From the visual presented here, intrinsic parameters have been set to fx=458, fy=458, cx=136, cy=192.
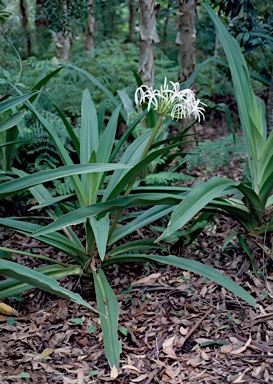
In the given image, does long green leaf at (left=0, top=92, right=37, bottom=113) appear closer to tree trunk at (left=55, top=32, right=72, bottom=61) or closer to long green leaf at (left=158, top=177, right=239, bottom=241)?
long green leaf at (left=158, top=177, right=239, bottom=241)

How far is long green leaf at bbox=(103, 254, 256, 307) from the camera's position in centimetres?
196

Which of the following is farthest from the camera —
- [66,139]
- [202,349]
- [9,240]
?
[66,139]

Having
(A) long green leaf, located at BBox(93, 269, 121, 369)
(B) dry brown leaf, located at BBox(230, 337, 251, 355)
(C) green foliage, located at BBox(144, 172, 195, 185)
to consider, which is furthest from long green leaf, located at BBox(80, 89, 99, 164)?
(B) dry brown leaf, located at BBox(230, 337, 251, 355)

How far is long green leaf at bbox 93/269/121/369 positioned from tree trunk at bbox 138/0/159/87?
1.73 metres

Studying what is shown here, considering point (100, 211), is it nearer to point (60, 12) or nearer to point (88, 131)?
point (88, 131)

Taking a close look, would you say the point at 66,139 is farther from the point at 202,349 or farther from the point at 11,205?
the point at 202,349

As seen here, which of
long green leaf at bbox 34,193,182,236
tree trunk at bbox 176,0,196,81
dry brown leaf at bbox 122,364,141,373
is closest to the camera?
dry brown leaf at bbox 122,364,141,373

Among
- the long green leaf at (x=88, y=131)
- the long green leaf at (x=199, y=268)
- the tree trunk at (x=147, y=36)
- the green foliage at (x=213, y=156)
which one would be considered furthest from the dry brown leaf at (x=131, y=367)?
the tree trunk at (x=147, y=36)

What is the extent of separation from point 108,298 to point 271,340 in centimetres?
75

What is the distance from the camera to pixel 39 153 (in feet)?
11.4

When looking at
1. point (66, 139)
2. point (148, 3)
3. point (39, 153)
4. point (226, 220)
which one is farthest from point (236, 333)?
point (148, 3)

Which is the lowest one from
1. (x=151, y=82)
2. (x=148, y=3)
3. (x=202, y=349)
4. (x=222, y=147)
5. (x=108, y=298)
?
(x=202, y=349)

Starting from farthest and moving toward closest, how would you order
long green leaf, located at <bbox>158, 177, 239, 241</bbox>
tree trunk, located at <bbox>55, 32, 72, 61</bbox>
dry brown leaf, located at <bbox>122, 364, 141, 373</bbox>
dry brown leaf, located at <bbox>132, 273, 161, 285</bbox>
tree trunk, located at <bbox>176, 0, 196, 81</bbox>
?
tree trunk, located at <bbox>55, 32, 72, 61</bbox> → tree trunk, located at <bbox>176, 0, 196, 81</bbox> → dry brown leaf, located at <bbox>132, 273, 161, 285</bbox> → dry brown leaf, located at <bbox>122, 364, 141, 373</bbox> → long green leaf, located at <bbox>158, 177, 239, 241</bbox>

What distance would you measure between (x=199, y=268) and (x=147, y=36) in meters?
1.90
